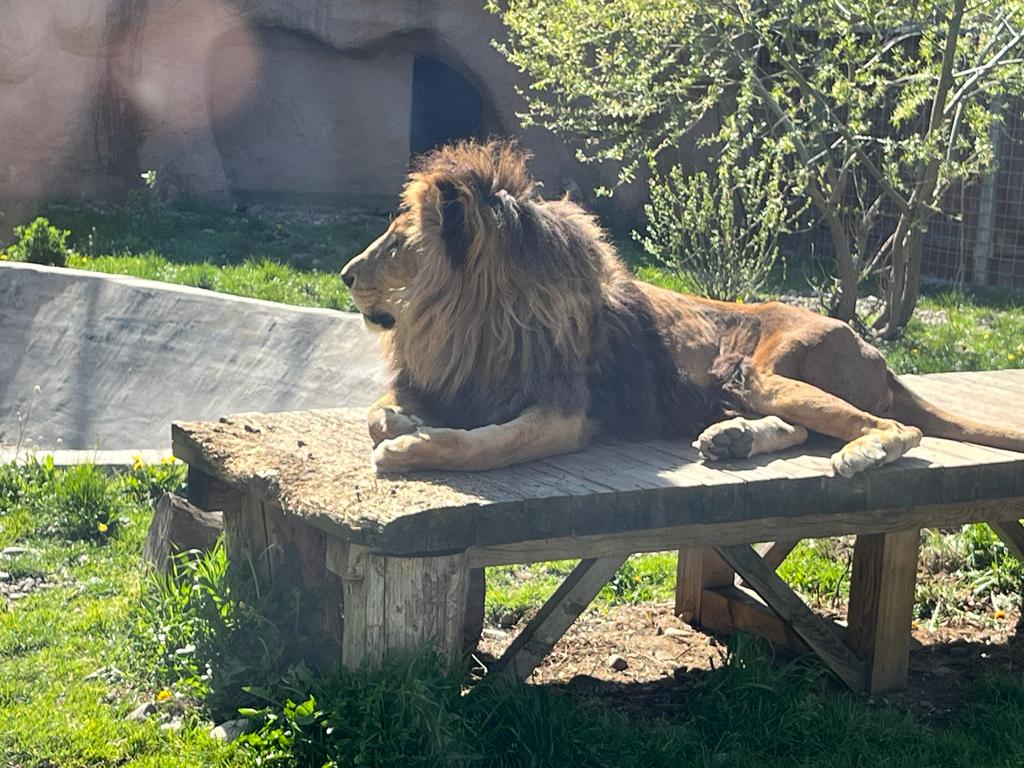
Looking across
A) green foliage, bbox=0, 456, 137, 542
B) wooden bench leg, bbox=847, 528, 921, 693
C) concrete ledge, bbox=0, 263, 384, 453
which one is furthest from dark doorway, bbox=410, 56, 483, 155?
wooden bench leg, bbox=847, 528, 921, 693

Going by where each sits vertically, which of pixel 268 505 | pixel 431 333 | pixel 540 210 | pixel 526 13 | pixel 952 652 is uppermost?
pixel 526 13

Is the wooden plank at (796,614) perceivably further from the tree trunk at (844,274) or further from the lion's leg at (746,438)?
the tree trunk at (844,274)

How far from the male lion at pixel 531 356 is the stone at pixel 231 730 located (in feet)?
2.78

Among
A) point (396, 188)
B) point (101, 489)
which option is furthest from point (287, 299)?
point (396, 188)

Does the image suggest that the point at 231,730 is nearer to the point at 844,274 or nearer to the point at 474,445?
the point at 474,445

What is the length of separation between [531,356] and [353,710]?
1.23 m

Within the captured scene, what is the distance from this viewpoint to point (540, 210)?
420 centimetres

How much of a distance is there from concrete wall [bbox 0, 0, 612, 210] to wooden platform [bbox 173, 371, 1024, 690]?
883 cm

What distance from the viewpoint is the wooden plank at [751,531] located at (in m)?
3.87

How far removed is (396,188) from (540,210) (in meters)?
10.8

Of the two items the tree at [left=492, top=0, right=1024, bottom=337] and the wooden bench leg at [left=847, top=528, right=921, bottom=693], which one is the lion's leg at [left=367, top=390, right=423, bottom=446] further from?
the tree at [left=492, top=0, right=1024, bottom=337]

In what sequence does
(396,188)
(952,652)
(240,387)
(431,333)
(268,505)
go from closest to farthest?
(431,333) < (268,505) < (952,652) < (240,387) < (396,188)

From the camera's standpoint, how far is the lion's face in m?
4.14

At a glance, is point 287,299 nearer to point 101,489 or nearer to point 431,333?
point 101,489
